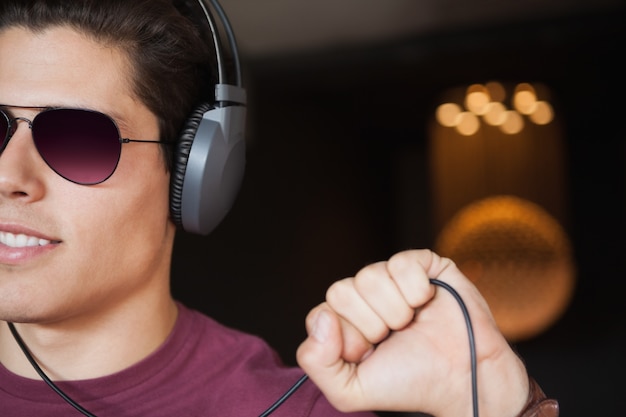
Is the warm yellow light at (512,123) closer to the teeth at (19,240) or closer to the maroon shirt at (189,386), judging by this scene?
the maroon shirt at (189,386)

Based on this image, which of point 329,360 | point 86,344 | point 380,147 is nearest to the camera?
point 329,360

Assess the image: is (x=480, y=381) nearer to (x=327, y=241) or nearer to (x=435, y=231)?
(x=327, y=241)

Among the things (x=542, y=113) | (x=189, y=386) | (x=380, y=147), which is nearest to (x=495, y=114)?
(x=542, y=113)

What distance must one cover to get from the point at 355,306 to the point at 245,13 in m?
2.99

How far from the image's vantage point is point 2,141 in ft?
3.97

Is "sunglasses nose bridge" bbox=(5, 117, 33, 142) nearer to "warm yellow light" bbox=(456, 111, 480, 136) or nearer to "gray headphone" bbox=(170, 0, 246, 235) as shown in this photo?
"gray headphone" bbox=(170, 0, 246, 235)

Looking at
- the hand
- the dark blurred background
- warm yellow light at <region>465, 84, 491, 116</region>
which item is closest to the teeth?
the hand

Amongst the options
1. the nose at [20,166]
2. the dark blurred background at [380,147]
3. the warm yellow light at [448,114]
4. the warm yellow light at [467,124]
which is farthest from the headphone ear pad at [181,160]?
the warm yellow light at [448,114]

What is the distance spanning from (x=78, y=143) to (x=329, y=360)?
521 millimetres

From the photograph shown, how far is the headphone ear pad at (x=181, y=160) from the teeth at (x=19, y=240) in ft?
0.70

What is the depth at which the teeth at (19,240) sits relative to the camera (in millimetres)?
1196

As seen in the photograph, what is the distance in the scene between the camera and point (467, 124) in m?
5.21

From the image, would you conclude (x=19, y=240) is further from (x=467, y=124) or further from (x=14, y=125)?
(x=467, y=124)

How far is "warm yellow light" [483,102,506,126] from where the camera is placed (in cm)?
499
